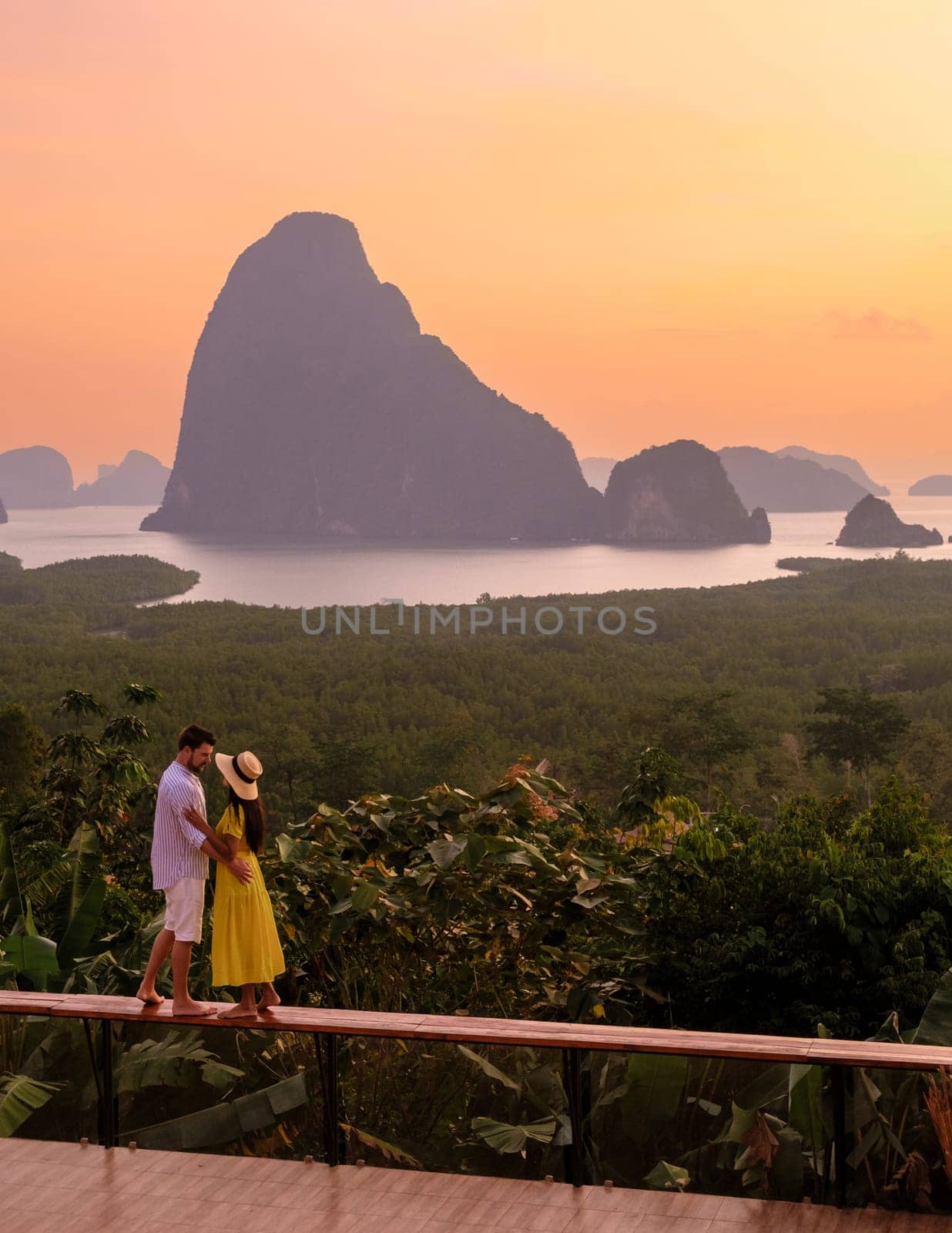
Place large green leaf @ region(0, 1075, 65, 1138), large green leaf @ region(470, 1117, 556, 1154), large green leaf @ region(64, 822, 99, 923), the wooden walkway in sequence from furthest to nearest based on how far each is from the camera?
1. large green leaf @ region(64, 822, 99, 923)
2. large green leaf @ region(0, 1075, 65, 1138)
3. large green leaf @ region(470, 1117, 556, 1154)
4. the wooden walkway

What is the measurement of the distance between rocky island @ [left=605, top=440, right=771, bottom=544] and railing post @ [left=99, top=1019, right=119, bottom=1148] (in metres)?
194

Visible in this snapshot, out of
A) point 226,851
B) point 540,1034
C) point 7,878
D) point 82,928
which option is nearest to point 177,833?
point 226,851

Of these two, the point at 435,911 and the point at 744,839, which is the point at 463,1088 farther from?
the point at 744,839

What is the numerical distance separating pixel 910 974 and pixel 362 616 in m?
79.5

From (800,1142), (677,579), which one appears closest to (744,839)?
(800,1142)

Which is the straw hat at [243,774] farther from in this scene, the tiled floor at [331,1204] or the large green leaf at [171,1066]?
the tiled floor at [331,1204]

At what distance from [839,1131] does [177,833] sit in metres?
2.58

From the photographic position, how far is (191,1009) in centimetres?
461

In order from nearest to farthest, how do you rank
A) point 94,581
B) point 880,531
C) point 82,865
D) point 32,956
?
point 32,956 → point 82,865 → point 94,581 → point 880,531

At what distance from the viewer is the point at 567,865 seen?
261 inches

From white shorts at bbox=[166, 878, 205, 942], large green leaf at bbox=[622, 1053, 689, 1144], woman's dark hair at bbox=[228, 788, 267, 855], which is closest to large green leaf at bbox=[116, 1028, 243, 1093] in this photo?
white shorts at bbox=[166, 878, 205, 942]

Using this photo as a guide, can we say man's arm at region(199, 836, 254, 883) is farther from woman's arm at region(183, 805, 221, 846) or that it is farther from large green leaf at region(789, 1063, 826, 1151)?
large green leaf at region(789, 1063, 826, 1151)

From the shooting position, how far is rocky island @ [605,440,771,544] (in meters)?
196

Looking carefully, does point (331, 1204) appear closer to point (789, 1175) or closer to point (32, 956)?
point (789, 1175)
